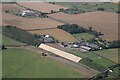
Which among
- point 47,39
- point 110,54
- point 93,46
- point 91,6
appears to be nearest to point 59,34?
point 47,39

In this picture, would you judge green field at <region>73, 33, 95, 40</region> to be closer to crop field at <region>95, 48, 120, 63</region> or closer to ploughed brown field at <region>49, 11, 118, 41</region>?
ploughed brown field at <region>49, 11, 118, 41</region>

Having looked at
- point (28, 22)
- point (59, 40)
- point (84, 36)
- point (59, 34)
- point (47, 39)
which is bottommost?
point (59, 40)

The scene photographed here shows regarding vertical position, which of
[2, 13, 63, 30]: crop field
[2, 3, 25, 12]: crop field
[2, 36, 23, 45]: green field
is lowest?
[2, 36, 23, 45]: green field

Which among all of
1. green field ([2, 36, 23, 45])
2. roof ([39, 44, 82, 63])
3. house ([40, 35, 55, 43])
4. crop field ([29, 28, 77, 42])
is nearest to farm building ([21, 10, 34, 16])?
crop field ([29, 28, 77, 42])

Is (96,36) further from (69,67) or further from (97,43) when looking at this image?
(69,67)

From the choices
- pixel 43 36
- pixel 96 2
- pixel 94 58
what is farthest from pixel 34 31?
pixel 96 2

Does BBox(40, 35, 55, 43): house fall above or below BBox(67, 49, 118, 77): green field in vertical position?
above

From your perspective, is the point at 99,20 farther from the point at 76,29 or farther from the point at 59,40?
the point at 59,40
